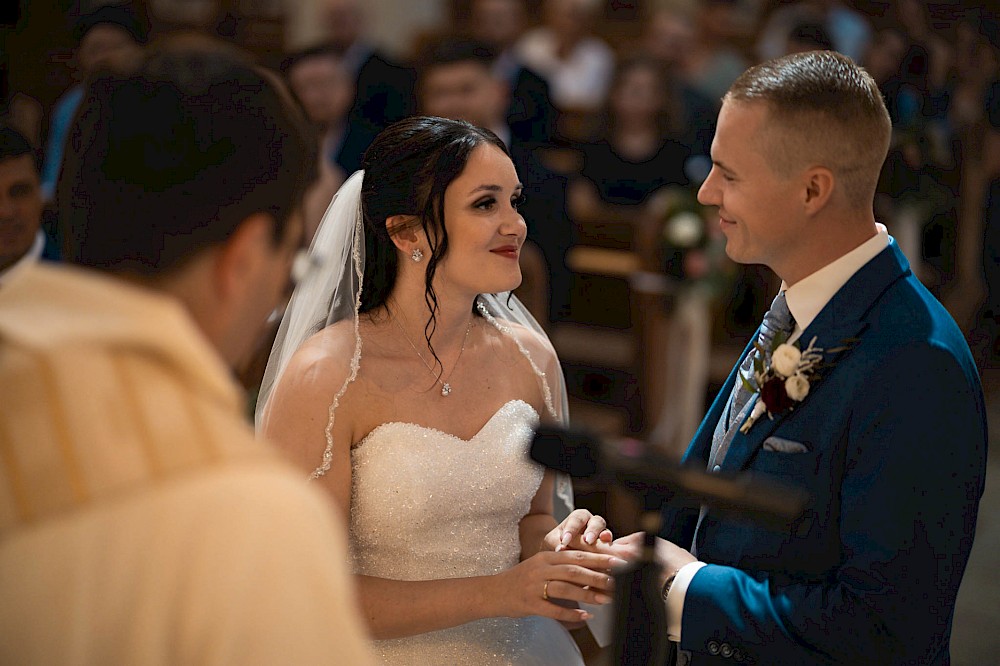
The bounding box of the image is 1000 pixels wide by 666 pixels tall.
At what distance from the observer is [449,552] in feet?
8.18

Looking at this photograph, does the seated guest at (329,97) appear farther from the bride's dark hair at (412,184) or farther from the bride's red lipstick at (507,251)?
the bride's red lipstick at (507,251)

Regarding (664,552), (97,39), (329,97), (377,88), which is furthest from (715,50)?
(664,552)

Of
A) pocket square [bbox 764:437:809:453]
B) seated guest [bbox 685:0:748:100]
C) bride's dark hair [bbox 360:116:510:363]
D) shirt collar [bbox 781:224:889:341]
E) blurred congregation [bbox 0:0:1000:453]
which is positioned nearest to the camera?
pocket square [bbox 764:437:809:453]

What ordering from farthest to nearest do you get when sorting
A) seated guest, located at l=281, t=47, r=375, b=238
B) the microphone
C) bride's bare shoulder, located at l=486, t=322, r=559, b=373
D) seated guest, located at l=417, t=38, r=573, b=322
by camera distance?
seated guest, located at l=281, t=47, r=375, b=238
seated guest, located at l=417, t=38, r=573, b=322
bride's bare shoulder, located at l=486, t=322, r=559, b=373
the microphone

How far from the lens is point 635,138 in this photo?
23.5ft

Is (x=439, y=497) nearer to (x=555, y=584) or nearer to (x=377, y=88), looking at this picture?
(x=555, y=584)

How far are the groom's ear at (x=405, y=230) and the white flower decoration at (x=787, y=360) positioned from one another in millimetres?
939

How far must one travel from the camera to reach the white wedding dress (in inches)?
94.3

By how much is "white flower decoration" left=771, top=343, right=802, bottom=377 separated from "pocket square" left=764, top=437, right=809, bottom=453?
129mm

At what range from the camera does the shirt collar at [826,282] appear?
80.9 inches

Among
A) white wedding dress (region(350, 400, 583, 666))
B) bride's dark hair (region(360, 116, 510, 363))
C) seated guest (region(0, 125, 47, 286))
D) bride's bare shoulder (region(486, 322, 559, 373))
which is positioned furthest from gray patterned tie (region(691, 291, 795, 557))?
seated guest (region(0, 125, 47, 286))

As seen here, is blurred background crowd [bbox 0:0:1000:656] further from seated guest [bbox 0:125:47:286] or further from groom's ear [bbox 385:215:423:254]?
groom's ear [bbox 385:215:423:254]

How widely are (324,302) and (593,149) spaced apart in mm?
4788

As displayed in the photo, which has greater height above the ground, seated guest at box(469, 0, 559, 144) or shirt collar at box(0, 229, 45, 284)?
seated guest at box(469, 0, 559, 144)
